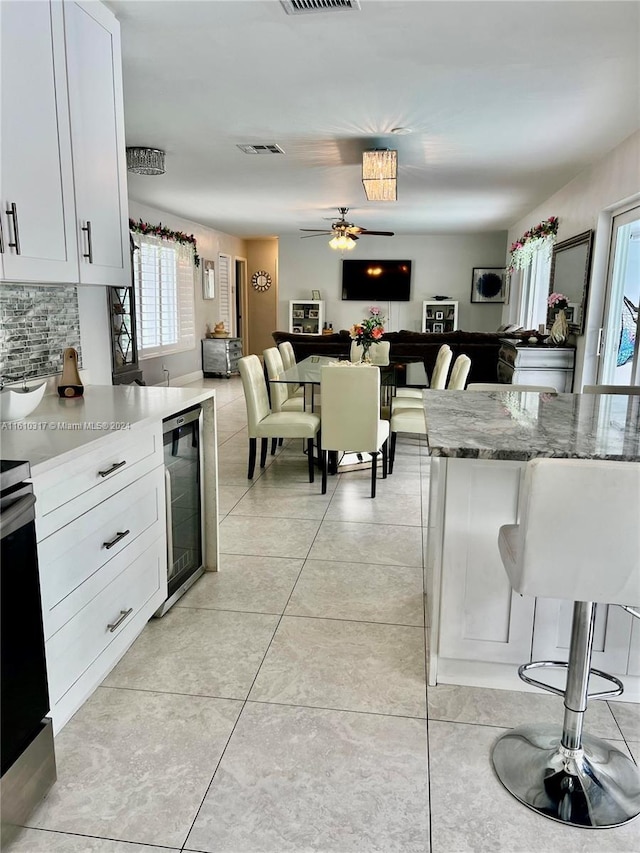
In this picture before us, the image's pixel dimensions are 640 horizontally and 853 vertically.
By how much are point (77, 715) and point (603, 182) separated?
551 centimetres

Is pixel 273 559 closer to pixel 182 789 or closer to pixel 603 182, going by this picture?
pixel 182 789

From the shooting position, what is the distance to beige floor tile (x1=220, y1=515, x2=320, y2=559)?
3322 mm

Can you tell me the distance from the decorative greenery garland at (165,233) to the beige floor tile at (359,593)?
5662mm

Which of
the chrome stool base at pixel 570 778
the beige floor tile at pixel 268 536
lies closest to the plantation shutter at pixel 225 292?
the beige floor tile at pixel 268 536

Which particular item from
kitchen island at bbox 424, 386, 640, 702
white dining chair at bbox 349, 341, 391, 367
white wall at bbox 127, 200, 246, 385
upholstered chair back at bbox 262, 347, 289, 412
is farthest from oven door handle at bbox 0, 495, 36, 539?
white wall at bbox 127, 200, 246, 385

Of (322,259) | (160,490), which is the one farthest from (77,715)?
(322,259)

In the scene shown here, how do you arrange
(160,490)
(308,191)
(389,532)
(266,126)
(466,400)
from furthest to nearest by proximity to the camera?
(308,191) < (266,126) < (389,532) < (466,400) < (160,490)

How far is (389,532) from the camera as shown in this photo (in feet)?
11.8

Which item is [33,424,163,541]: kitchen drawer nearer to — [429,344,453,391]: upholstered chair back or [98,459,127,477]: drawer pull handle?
[98,459,127,477]: drawer pull handle

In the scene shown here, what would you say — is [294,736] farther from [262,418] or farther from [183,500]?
[262,418]

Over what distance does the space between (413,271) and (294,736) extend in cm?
1060

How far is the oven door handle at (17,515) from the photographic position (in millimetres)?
1412

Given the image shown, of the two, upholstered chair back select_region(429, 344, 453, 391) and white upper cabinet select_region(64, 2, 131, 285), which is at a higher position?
white upper cabinet select_region(64, 2, 131, 285)

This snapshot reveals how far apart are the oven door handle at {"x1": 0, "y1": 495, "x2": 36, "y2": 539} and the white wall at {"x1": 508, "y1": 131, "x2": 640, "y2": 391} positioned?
464 cm
